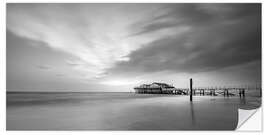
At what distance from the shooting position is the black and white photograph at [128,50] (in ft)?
11.0

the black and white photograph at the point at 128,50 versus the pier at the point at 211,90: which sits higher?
the black and white photograph at the point at 128,50

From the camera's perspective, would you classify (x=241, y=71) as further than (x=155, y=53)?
No

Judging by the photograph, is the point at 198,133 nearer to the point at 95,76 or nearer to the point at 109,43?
the point at 109,43

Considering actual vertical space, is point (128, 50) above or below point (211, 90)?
above

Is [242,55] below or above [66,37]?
below

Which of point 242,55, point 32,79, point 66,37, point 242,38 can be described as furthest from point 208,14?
point 32,79

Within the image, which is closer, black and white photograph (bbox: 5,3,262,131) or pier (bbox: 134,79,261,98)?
black and white photograph (bbox: 5,3,262,131)

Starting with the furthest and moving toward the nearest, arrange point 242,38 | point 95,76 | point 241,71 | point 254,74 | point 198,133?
point 95,76, point 241,71, point 242,38, point 254,74, point 198,133

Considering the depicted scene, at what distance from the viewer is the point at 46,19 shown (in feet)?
12.3

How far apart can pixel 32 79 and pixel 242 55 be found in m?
5.97

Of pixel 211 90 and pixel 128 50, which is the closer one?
pixel 128 50

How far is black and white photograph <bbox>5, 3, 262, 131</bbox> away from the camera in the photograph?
3.37 m

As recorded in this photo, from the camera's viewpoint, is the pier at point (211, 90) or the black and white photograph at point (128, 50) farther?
the pier at point (211, 90)

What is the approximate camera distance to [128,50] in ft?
14.9
